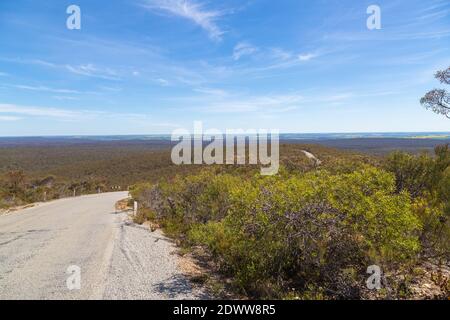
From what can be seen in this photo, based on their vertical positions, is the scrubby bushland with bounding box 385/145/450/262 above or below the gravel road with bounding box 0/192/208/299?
above

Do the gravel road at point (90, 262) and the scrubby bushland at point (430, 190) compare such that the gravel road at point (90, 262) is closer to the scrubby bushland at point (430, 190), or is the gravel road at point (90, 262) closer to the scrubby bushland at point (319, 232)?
the scrubby bushland at point (319, 232)

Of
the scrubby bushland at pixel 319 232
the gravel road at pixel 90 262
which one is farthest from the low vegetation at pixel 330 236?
the gravel road at pixel 90 262

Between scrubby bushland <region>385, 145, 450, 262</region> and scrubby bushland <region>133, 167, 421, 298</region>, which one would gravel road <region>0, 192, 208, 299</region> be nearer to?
scrubby bushland <region>133, 167, 421, 298</region>

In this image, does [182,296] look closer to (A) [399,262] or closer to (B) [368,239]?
(B) [368,239]

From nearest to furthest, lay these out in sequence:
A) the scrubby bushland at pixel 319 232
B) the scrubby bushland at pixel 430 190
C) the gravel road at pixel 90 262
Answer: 1. the scrubby bushland at pixel 319 232
2. the gravel road at pixel 90 262
3. the scrubby bushland at pixel 430 190

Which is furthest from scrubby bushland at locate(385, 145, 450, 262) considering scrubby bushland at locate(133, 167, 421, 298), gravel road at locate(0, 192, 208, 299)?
gravel road at locate(0, 192, 208, 299)

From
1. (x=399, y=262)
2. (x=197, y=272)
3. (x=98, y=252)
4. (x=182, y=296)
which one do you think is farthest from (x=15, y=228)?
(x=399, y=262)

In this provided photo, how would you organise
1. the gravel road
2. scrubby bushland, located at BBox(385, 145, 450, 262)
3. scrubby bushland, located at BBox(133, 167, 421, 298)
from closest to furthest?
scrubby bushland, located at BBox(133, 167, 421, 298) → the gravel road → scrubby bushland, located at BBox(385, 145, 450, 262)

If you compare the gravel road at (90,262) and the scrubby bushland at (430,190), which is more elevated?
the scrubby bushland at (430,190)

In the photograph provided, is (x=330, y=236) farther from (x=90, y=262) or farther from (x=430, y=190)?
(x=430, y=190)
